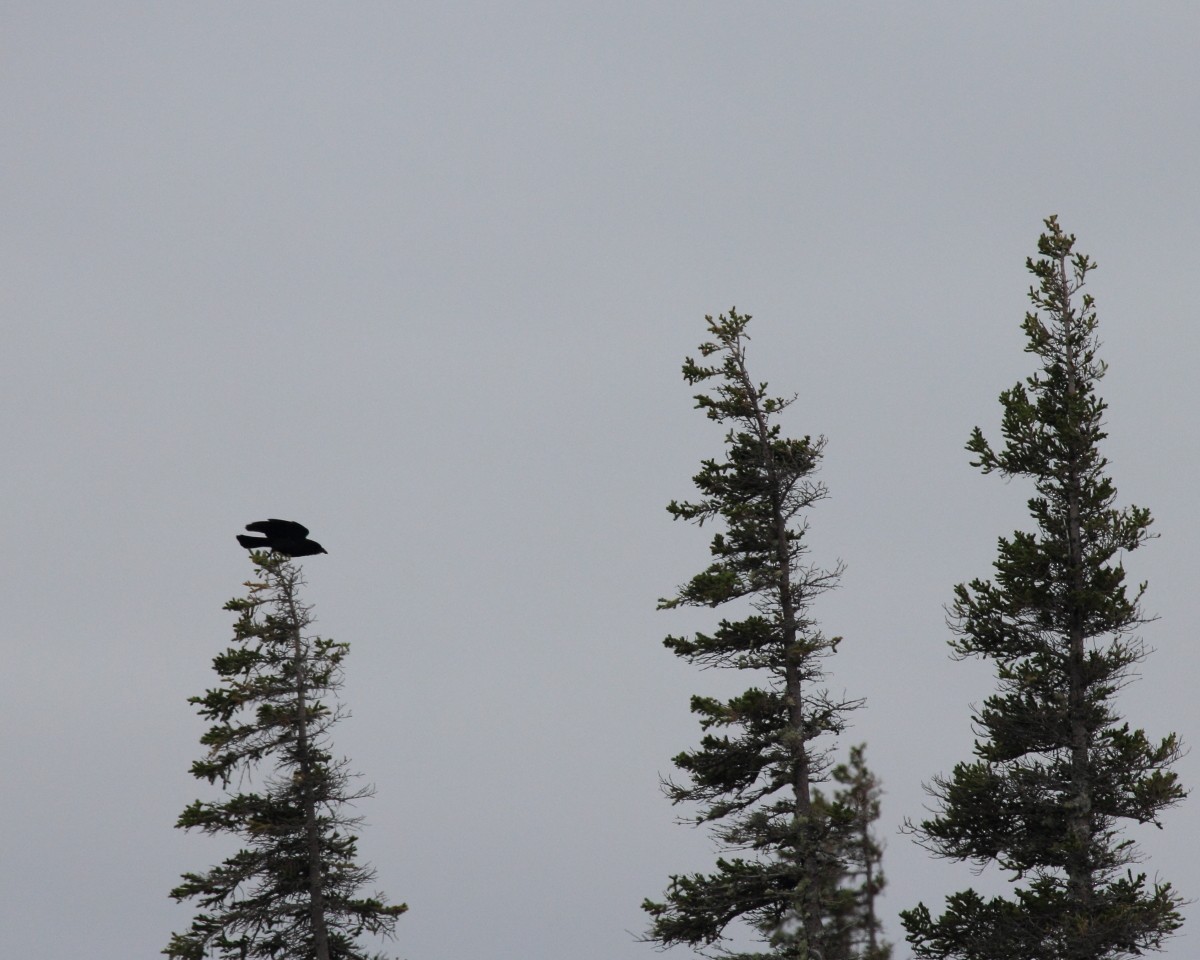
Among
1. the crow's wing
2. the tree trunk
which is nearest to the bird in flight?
the crow's wing

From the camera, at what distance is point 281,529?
29.9 meters

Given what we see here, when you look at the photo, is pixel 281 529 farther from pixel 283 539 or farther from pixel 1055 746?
pixel 1055 746

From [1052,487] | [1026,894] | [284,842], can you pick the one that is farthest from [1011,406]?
[284,842]

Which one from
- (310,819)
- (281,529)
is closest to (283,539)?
(281,529)

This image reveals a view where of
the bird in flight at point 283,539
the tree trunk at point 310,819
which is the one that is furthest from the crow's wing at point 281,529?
the tree trunk at point 310,819

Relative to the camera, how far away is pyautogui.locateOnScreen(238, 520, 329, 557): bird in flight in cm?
2952

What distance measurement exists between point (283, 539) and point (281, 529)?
0.24 meters

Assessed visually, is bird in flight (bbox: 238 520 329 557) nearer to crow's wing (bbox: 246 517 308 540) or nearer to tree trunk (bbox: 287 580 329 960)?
crow's wing (bbox: 246 517 308 540)

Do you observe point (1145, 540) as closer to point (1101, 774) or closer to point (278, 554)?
point (1101, 774)

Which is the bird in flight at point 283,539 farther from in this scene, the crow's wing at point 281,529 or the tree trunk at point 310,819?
the tree trunk at point 310,819

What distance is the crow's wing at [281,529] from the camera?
97.0 ft

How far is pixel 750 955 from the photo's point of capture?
96.4ft

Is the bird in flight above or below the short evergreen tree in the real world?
above

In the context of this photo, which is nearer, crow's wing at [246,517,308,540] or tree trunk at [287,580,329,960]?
crow's wing at [246,517,308,540]
